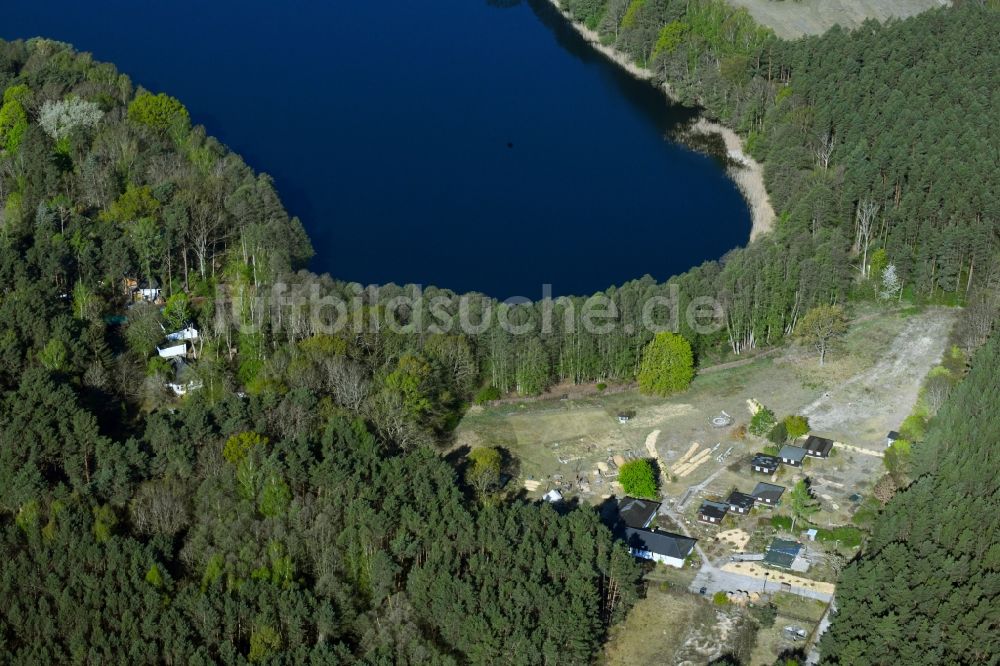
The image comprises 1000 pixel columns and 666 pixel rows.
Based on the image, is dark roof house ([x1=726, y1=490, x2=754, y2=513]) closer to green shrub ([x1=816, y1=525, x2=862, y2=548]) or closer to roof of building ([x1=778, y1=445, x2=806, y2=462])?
green shrub ([x1=816, y1=525, x2=862, y2=548])

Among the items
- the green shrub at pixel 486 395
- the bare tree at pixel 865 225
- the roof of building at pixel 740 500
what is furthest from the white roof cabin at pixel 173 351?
the bare tree at pixel 865 225

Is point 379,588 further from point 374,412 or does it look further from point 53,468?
point 53,468

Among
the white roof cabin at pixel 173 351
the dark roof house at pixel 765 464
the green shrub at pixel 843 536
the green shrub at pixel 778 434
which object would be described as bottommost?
the green shrub at pixel 843 536

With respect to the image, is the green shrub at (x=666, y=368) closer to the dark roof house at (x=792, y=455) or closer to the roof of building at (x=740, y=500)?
the dark roof house at (x=792, y=455)

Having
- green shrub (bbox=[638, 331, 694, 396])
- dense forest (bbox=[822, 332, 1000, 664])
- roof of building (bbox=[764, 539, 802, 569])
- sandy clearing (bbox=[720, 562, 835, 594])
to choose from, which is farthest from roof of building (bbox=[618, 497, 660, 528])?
green shrub (bbox=[638, 331, 694, 396])

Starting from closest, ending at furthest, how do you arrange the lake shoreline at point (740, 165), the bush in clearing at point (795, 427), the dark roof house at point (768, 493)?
the dark roof house at point (768, 493) < the bush in clearing at point (795, 427) < the lake shoreline at point (740, 165)
